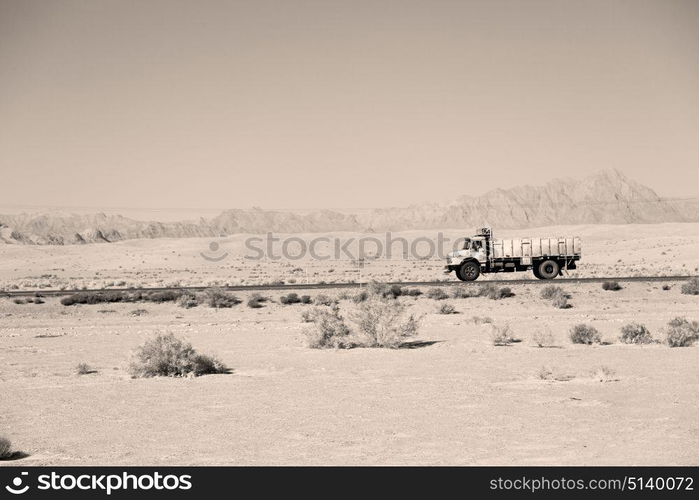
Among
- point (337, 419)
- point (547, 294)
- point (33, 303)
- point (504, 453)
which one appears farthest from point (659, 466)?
point (33, 303)

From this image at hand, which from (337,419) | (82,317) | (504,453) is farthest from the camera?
(82,317)

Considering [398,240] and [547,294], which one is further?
[398,240]

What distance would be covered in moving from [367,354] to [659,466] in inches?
508

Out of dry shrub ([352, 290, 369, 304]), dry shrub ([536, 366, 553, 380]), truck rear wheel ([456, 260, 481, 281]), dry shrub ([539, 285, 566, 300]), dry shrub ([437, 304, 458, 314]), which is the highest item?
truck rear wheel ([456, 260, 481, 281])

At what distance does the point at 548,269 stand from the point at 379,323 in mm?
23558

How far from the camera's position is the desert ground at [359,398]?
39.0 ft

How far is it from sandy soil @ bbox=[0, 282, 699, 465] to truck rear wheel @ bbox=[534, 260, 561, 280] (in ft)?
59.4

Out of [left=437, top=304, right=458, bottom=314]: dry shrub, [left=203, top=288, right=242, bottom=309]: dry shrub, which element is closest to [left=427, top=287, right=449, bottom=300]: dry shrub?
[left=437, top=304, right=458, bottom=314]: dry shrub

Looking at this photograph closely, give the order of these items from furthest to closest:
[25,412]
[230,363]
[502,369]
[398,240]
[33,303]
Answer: [398,240] < [33,303] < [230,363] < [502,369] < [25,412]

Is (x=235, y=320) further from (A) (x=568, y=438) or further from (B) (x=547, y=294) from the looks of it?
(A) (x=568, y=438)

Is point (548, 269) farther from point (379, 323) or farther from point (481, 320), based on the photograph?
point (379, 323)

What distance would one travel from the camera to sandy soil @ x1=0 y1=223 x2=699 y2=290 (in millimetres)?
76875

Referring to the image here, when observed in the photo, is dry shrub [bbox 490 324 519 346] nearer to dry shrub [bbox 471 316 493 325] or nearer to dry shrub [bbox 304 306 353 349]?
dry shrub [bbox 304 306 353 349]

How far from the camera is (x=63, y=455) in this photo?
11.9m
